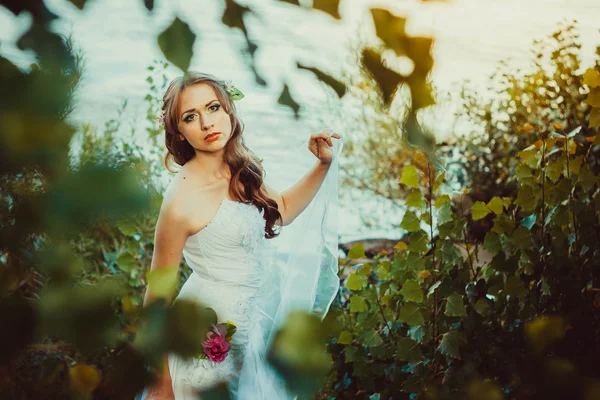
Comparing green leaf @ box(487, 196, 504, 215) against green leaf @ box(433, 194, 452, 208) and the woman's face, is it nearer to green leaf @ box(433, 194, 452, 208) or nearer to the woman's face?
green leaf @ box(433, 194, 452, 208)

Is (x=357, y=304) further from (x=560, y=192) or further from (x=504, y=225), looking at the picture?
(x=560, y=192)

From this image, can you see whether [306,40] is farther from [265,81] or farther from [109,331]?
[109,331]

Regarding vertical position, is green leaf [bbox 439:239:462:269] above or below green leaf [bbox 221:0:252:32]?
below

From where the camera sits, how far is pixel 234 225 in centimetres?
213

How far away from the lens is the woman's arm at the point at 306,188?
90.3 inches

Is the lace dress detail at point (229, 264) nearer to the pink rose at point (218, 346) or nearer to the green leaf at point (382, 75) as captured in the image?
the pink rose at point (218, 346)

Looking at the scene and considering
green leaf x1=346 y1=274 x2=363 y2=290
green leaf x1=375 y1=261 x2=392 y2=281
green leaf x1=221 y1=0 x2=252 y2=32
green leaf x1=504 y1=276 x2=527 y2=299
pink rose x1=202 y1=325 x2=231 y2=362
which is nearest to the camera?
green leaf x1=221 y1=0 x2=252 y2=32

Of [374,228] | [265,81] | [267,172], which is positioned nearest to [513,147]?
[374,228]

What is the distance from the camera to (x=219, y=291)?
2094 mm

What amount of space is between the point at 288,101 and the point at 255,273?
157 centimetres

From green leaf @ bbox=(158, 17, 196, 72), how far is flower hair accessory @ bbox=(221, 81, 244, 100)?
1734mm

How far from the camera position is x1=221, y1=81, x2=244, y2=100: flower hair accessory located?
7.36ft

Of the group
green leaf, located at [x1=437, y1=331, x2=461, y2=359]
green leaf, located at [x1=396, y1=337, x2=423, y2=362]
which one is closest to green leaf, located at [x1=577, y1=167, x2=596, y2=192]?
green leaf, located at [x1=437, y1=331, x2=461, y2=359]

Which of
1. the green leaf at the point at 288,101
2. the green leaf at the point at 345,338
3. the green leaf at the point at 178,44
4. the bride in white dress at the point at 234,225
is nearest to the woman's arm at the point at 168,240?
the bride in white dress at the point at 234,225
